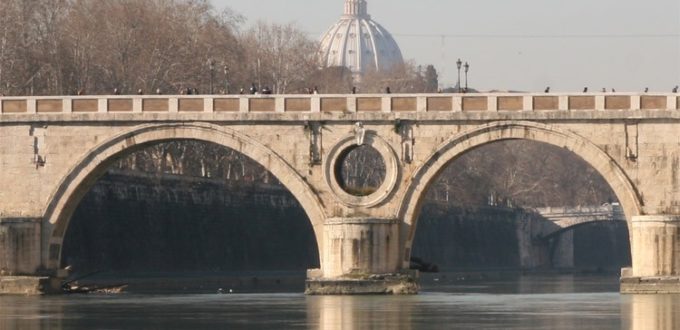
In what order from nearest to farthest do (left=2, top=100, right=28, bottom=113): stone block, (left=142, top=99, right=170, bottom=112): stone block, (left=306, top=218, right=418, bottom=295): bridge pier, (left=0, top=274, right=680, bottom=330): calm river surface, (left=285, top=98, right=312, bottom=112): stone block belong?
(left=0, top=274, right=680, bottom=330): calm river surface < (left=306, top=218, right=418, bottom=295): bridge pier < (left=285, top=98, right=312, bottom=112): stone block < (left=142, top=99, right=170, bottom=112): stone block < (left=2, top=100, right=28, bottom=113): stone block

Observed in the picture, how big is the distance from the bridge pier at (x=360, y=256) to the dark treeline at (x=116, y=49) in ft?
70.4

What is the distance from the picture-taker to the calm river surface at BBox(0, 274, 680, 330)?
58531 millimetres

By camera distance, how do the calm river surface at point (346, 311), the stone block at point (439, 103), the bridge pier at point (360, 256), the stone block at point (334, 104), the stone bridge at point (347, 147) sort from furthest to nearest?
1. the stone block at point (334, 104)
2. the stone block at point (439, 103)
3. the bridge pier at point (360, 256)
4. the stone bridge at point (347, 147)
5. the calm river surface at point (346, 311)

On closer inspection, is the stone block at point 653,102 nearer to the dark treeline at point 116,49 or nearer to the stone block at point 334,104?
the stone block at point 334,104

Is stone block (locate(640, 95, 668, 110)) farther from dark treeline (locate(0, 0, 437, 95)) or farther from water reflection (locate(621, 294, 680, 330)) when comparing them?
dark treeline (locate(0, 0, 437, 95))

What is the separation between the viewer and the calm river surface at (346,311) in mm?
58531

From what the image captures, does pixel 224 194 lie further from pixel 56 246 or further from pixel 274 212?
pixel 56 246

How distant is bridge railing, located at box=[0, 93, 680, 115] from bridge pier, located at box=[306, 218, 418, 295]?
3.74 m

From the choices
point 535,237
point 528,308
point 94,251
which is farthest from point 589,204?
point 528,308

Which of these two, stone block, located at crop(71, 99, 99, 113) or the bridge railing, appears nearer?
the bridge railing

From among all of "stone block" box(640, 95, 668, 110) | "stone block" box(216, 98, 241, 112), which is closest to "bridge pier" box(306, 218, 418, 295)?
→ "stone block" box(216, 98, 241, 112)

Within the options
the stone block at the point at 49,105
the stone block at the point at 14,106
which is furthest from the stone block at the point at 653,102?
the stone block at the point at 14,106

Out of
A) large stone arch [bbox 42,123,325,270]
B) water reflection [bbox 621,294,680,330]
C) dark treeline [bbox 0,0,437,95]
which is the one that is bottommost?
water reflection [bbox 621,294,680,330]

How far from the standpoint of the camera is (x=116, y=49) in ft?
341
